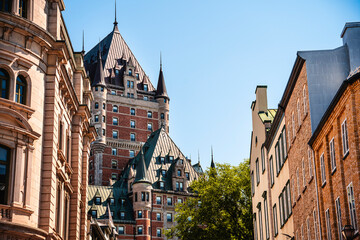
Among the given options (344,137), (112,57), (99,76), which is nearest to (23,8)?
(344,137)

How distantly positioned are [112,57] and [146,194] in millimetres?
40044

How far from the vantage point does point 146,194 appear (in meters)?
110

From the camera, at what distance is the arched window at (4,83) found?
2777 centimetres

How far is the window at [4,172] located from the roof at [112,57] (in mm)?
106454

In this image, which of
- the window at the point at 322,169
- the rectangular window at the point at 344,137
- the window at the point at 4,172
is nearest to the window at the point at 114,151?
the window at the point at 4,172

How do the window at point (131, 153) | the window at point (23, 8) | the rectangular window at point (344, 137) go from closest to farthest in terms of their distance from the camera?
1. the rectangular window at point (344, 137)
2. the window at point (23, 8)
3. the window at point (131, 153)

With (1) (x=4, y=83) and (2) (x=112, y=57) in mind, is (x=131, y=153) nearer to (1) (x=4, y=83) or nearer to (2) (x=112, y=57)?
(2) (x=112, y=57)

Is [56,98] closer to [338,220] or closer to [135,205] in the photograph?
[338,220]

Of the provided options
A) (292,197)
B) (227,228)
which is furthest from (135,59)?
(292,197)

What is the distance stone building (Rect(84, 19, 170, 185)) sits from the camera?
407ft

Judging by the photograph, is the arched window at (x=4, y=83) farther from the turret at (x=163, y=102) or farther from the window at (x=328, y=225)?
the turret at (x=163, y=102)

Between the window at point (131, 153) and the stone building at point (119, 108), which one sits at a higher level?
the stone building at point (119, 108)

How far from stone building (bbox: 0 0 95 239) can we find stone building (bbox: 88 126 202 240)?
2891 inches

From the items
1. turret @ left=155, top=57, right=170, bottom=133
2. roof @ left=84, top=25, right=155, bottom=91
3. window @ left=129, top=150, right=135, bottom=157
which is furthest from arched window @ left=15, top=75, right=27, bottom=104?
roof @ left=84, top=25, right=155, bottom=91
